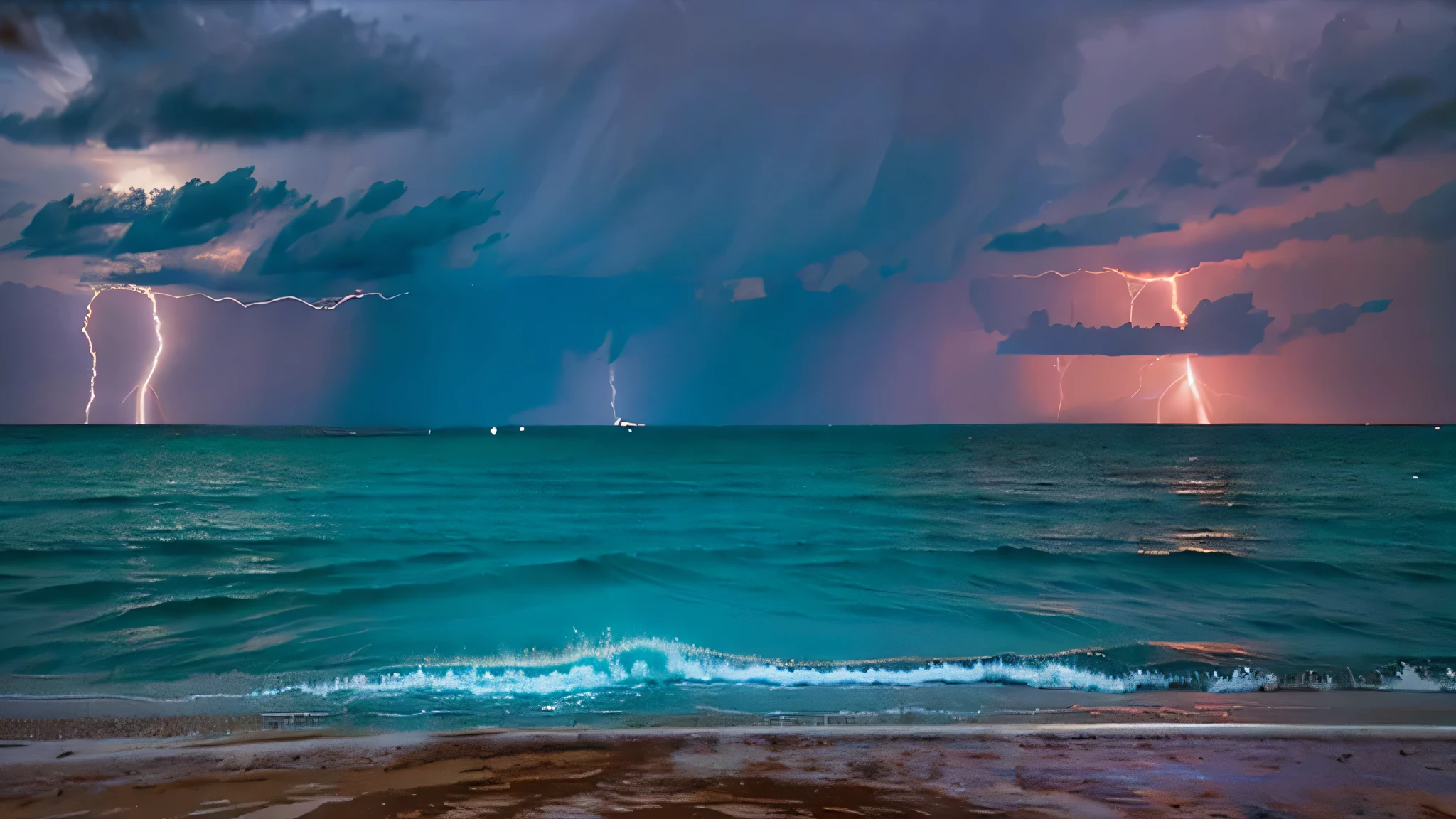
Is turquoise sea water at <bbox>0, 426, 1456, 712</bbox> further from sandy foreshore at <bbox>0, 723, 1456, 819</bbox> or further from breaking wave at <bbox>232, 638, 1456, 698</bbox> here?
sandy foreshore at <bbox>0, 723, 1456, 819</bbox>

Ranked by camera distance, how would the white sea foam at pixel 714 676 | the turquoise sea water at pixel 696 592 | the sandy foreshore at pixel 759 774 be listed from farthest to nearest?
the turquoise sea water at pixel 696 592
the white sea foam at pixel 714 676
the sandy foreshore at pixel 759 774

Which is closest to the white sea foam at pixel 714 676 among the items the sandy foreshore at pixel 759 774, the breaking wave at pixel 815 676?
the breaking wave at pixel 815 676

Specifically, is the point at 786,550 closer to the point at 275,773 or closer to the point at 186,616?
the point at 186,616

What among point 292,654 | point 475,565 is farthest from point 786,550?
point 292,654

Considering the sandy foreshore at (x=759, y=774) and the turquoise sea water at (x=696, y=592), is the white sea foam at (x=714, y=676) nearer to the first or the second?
the turquoise sea water at (x=696, y=592)

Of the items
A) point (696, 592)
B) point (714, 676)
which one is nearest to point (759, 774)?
point (714, 676)

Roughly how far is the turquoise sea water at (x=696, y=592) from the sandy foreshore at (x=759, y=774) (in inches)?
96.7

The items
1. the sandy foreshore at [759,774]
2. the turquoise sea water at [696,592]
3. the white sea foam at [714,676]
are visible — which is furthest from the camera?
the turquoise sea water at [696,592]

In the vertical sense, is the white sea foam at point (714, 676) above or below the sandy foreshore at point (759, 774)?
below

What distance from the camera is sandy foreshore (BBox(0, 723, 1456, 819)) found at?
5887 mm

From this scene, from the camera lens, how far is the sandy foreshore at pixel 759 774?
5887 mm

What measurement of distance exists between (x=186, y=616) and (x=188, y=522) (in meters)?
15.4

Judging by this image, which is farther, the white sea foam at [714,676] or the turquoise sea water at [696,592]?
the turquoise sea water at [696,592]

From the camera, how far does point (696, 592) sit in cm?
1875
